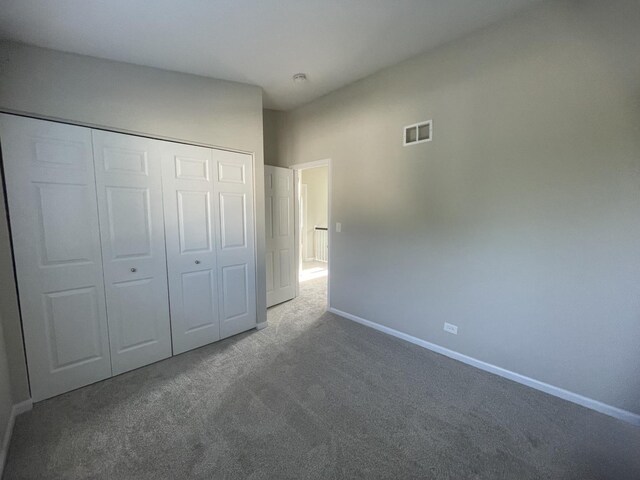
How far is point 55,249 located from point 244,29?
2.06 meters

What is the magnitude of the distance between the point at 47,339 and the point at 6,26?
6.63ft

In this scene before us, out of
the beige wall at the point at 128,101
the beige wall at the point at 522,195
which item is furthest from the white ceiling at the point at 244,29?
the beige wall at the point at 522,195

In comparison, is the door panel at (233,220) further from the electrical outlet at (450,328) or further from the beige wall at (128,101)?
the electrical outlet at (450,328)

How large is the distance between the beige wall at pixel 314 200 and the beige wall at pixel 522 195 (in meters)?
3.73

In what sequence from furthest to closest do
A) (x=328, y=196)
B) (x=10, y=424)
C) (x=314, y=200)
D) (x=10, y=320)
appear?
(x=314, y=200)
(x=328, y=196)
(x=10, y=320)
(x=10, y=424)

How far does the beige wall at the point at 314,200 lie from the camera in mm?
6670

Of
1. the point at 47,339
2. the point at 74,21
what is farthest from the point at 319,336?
the point at 74,21

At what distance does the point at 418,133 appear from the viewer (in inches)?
100

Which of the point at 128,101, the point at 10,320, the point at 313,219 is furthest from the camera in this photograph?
the point at 313,219

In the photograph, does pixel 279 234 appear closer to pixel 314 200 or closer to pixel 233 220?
pixel 233 220

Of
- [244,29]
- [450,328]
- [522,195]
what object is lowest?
[450,328]

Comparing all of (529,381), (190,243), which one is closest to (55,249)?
(190,243)

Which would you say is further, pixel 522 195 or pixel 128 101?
pixel 128 101

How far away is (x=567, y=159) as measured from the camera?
1.83 metres
